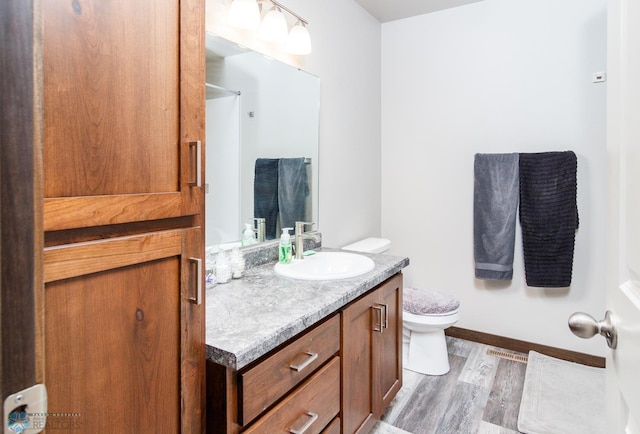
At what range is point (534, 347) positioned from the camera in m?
2.56

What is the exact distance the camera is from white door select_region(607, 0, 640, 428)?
1.92 feet

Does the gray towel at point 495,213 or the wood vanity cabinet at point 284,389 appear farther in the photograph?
the gray towel at point 495,213

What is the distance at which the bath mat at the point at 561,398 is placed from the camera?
1830 millimetres

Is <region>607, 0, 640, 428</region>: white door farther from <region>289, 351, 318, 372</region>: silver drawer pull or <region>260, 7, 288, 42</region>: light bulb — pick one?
<region>260, 7, 288, 42</region>: light bulb

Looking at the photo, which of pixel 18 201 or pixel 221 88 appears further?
pixel 221 88

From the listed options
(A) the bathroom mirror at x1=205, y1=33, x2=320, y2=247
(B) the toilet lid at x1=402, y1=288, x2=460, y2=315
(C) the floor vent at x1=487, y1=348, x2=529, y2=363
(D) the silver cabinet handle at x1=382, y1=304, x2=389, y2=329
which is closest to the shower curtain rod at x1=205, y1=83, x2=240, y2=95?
(A) the bathroom mirror at x1=205, y1=33, x2=320, y2=247

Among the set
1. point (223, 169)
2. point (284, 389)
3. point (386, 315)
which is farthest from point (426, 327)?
point (223, 169)

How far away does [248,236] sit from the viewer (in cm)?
177

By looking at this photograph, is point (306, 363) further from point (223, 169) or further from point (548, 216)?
point (548, 216)

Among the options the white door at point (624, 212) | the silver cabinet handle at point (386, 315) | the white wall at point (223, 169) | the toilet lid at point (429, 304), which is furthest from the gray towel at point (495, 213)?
the white door at point (624, 212)

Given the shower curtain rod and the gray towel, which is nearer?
the shower curtain rod

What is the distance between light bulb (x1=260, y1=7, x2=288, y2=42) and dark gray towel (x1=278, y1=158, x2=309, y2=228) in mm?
596

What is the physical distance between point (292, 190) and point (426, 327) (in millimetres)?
1166

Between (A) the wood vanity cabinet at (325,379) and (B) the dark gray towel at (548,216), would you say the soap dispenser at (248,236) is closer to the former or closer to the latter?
(A) the wood vanity cabinet at (325,379)
